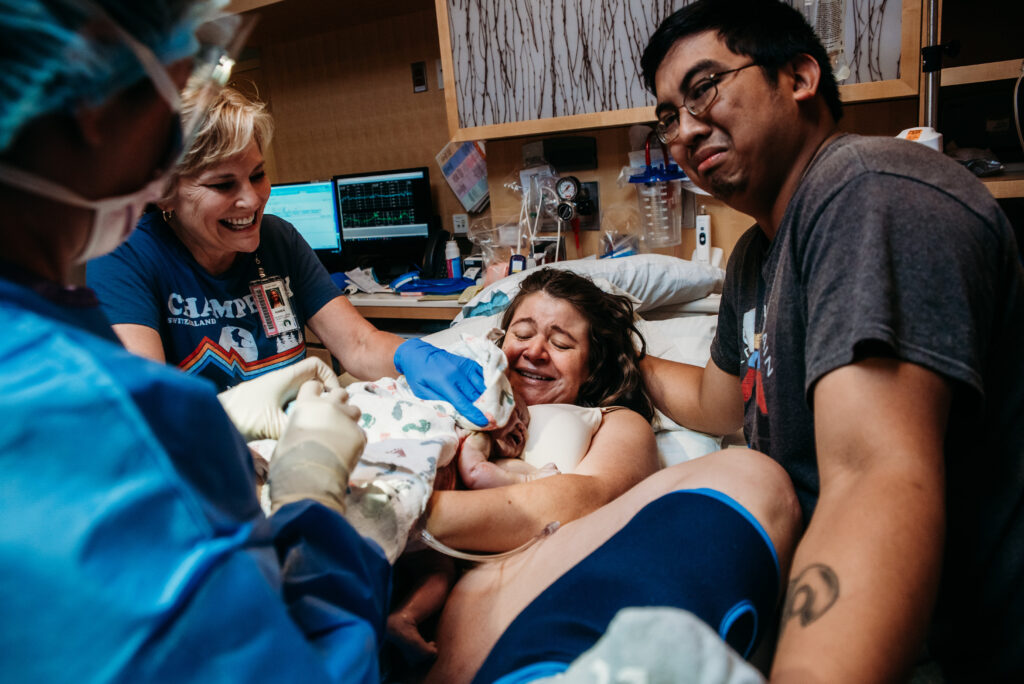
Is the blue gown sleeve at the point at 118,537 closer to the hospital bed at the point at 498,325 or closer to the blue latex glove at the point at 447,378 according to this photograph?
the hospital bed at the point at 498,325

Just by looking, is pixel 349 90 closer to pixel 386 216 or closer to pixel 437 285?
pixel 386 216

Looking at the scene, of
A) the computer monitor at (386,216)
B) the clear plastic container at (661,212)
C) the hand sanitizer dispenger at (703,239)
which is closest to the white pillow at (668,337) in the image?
the hand sanitizer dispenger at (703,239)

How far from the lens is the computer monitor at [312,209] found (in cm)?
362

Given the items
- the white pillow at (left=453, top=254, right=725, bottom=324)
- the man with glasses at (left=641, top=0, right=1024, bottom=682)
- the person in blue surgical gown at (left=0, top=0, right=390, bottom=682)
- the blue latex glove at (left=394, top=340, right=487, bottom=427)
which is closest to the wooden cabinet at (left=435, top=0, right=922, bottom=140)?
the white pillow at (left=453, top=254, right=725, bottom=324)

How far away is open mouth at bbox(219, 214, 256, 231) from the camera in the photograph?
1592mm

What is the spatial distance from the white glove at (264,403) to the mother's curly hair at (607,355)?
826 millimetres

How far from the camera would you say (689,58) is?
1.15 m

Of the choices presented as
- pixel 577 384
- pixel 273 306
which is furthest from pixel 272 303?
pixel 577 384

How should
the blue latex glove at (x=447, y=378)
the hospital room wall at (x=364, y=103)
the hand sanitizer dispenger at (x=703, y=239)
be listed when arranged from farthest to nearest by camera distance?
the hospital room wall at (x=364, y=103)
the hand sanitizer dispenger at (x=703, y=239)
the blue latex glove at (x=447, y=378)

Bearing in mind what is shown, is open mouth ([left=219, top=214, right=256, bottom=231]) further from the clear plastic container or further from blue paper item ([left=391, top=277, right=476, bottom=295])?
the clear plastic container

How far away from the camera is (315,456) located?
0.71 metres

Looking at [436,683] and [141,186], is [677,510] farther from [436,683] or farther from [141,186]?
[141,186]

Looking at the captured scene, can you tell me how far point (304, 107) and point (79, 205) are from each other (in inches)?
144

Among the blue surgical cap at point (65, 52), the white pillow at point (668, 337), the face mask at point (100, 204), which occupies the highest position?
the blue surgical cap at point (65, 52)
